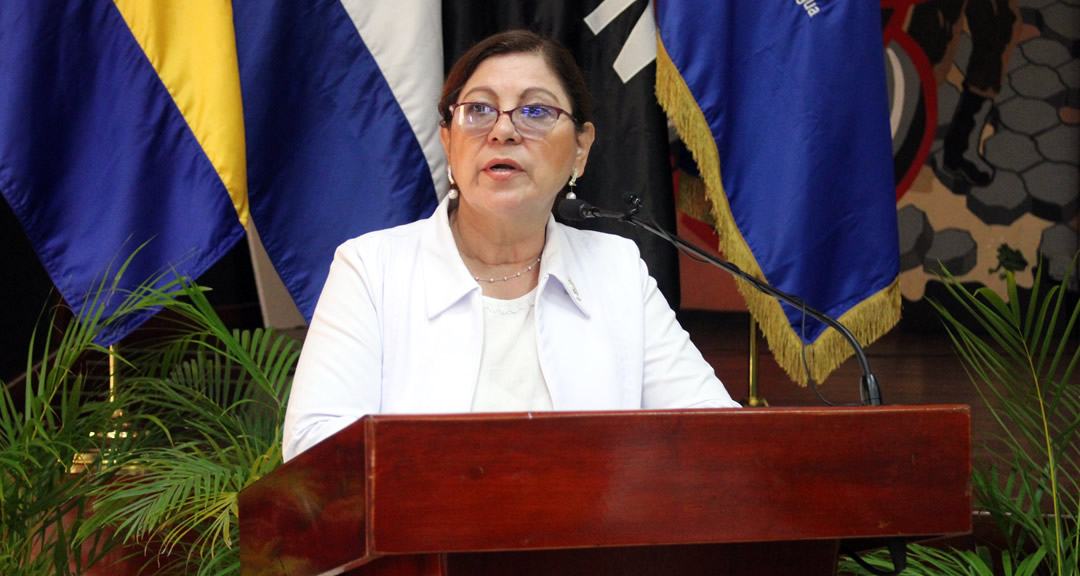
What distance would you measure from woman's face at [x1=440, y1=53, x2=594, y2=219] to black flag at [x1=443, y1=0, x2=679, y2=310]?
0.97 m

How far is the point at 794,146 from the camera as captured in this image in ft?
8.92

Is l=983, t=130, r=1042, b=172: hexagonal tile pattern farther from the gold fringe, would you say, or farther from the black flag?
the black flag

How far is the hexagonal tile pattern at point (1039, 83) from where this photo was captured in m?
6.28

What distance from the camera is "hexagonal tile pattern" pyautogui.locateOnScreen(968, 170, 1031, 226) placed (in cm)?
637

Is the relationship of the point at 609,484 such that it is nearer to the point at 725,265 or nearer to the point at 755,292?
the point at 725,265

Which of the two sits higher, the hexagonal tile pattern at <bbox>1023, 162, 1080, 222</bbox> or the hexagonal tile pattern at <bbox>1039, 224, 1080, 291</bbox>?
the hexagonal tile pattern at <bbox>1023, 162, 1080, 222</bbox>

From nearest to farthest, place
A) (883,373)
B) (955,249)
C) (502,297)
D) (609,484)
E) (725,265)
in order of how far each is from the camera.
→ 1. (609,484)
2. (725,265)
3. (502,297)
4. (883,373)
5. (955,249)

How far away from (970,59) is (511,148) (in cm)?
546

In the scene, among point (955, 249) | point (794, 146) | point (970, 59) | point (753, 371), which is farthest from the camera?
point (955, 249)

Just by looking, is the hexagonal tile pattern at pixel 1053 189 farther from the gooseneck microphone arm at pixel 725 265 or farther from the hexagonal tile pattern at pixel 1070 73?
the gooseneck microphone arm at pixel 725 265

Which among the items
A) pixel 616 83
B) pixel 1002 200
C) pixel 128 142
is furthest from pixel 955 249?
pixel 128 142

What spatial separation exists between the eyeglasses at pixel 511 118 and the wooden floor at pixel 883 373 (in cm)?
162

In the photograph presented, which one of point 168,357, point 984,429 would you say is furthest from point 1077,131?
point 168,357

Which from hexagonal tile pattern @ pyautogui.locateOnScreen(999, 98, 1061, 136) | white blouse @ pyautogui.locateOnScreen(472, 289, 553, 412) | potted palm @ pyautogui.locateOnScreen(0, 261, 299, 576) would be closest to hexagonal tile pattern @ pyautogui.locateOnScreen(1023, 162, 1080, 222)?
hexagonal tile pattern @ pyautogui.locateOnScreen(999, 98, 1061, 136)
